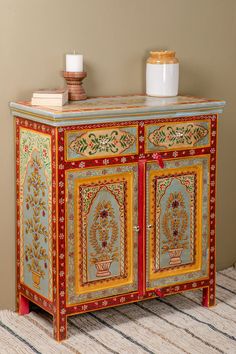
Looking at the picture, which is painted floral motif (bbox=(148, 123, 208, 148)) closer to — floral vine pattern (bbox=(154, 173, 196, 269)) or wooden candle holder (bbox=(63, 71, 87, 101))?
floral vine pattern (bbox=(154, 173, 196, 269))

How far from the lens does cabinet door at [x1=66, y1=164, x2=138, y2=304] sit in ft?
11.4

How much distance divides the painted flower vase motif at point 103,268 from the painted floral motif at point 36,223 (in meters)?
0.23

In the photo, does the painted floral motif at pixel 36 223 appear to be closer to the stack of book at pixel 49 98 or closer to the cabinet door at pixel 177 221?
the stack of book at pixel 49 98

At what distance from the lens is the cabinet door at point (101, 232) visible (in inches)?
137

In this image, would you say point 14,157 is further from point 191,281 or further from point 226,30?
point 226,30

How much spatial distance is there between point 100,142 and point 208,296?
995 mm

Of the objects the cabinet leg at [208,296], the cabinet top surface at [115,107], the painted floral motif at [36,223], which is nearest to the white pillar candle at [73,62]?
the cabinet top surface at [115,107]

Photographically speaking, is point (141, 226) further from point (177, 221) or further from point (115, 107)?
point (115, 107)

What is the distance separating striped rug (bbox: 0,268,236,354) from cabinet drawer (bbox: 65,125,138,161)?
79 cm

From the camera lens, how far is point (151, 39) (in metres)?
4.04

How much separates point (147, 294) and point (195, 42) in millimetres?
1321

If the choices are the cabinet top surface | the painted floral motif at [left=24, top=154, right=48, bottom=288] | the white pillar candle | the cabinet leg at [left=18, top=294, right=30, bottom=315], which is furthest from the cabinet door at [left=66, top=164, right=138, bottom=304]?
the white pillar candle

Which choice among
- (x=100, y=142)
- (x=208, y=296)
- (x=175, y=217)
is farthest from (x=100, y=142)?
(x=208, y=296)

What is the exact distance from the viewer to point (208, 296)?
3.94 m
